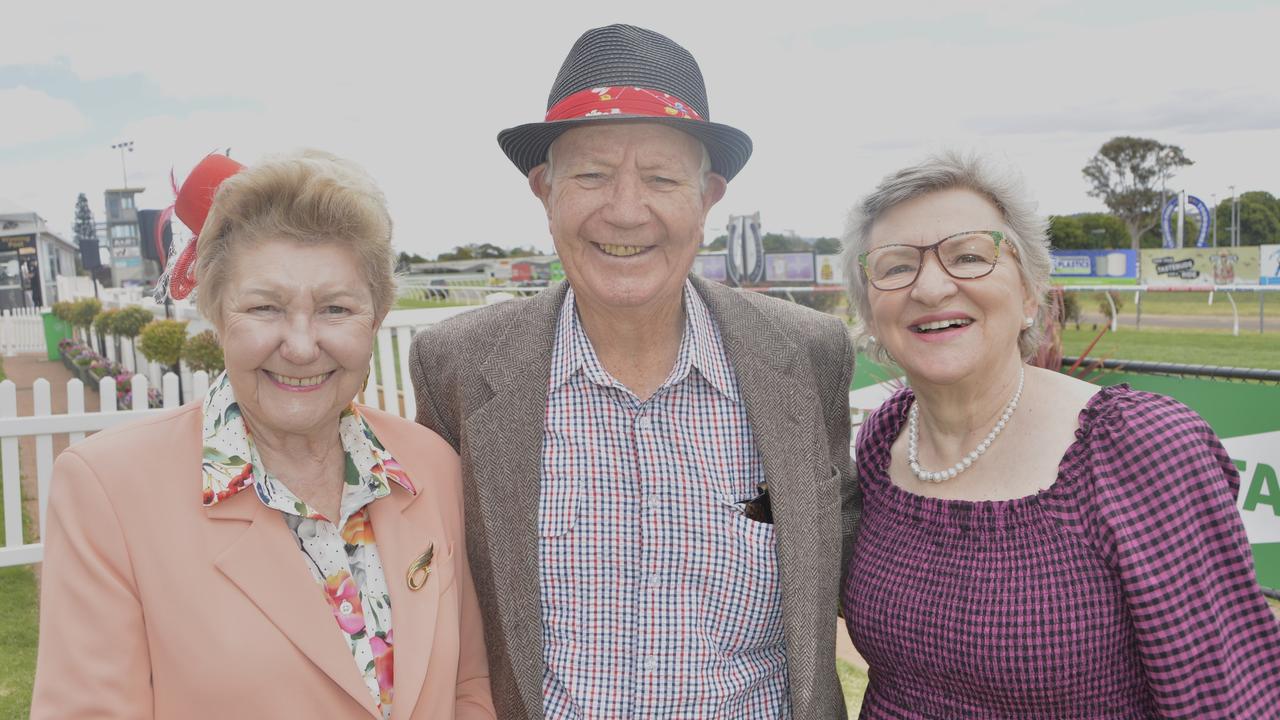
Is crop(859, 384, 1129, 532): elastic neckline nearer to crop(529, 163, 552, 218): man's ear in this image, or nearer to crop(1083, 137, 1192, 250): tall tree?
crop(529, 163, 552, 218): man's ear

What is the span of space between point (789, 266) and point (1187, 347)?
9.40 meters

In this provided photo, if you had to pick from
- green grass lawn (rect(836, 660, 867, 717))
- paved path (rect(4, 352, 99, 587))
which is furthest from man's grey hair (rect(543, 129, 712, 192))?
paved path (rect(4, 352, 99, 587))

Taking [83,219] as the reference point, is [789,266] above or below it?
below

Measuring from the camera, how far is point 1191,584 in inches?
73.6

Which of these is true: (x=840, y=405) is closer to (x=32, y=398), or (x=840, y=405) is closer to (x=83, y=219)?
(x=32, y=398)

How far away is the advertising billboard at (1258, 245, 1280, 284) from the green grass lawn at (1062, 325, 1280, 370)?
29.4 feet

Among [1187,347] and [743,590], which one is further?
[1187,347]

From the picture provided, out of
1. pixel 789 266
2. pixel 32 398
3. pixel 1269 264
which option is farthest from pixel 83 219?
pixel 1269 264

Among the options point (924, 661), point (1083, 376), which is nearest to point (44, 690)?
point (924, 661)

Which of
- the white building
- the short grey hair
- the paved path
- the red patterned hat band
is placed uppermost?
the white building

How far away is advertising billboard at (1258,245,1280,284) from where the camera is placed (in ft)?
88.4

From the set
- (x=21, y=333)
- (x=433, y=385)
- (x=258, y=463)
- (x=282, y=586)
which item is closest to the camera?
(x=282, y=586)

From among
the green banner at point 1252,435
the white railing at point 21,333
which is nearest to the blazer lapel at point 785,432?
the green banner at point 1252,435

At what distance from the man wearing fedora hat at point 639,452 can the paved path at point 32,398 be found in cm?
677
